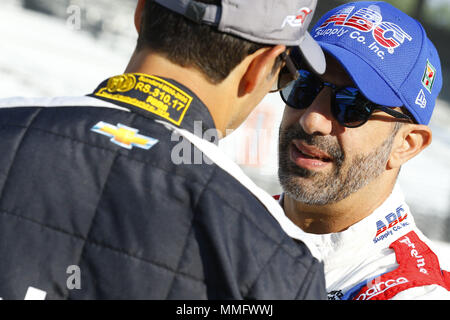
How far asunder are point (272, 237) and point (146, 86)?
0.32m

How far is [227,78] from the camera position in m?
0.99

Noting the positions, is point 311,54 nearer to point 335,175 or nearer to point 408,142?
point 335,175

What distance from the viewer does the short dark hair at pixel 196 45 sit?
958 mm

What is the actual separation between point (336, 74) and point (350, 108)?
0.12 meters

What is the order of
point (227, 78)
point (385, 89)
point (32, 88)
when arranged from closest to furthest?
point (227, 78)
point (385, 89)
point (32, 88)

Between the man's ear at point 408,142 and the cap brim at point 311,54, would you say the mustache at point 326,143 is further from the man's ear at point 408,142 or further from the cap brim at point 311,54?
the cap brim at point 311,54

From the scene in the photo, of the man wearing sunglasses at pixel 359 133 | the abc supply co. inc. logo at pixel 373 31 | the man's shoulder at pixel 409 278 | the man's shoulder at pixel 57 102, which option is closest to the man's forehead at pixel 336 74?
the man wearing sunglasses at pixel 359 133

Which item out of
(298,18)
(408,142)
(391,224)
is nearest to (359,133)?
(408,142)

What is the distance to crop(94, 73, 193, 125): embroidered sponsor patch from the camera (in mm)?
930

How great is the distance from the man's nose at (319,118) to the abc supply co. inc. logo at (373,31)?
21 centimetres

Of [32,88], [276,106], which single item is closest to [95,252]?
[32,88]

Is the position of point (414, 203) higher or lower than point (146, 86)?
lower
